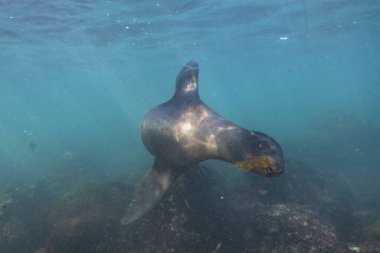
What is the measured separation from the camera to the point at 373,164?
64.0 feet

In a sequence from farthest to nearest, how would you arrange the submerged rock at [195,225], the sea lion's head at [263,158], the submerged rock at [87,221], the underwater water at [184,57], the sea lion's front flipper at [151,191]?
the underwater water at [184,57], the submerged rock at [87,221], the submerged rock at [195,225], the sea lion's front flipper at [151,191], the sea lion's head at [263,158]

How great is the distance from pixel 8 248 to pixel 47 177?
9.58 m

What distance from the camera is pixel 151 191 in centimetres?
538

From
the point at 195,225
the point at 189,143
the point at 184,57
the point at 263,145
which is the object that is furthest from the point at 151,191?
the point at 184,57

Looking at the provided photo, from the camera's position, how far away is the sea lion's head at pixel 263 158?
322cm

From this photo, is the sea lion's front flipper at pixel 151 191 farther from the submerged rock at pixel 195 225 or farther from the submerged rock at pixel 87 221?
the submerged rock at pixel 87 221

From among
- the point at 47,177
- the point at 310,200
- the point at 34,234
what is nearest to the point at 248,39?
the point at 47,177

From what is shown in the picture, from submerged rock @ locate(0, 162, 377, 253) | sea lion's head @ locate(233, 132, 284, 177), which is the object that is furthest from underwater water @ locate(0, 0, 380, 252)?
sea lion's head @ locate(233, 132, 284, 177)

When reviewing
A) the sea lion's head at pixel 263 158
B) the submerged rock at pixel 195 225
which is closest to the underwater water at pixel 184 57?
the submerged rock at pixel 195 225

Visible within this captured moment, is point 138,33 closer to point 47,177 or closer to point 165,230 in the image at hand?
point 47,177

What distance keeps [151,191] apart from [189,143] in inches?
50.7

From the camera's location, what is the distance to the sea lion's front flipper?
5242 mm

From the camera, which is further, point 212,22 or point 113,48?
point 113,48

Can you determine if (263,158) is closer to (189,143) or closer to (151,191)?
(189,143)
